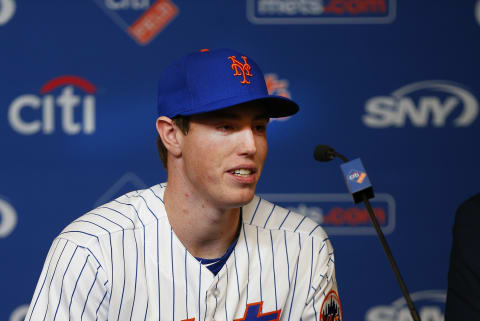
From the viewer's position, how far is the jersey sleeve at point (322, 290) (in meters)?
1.38

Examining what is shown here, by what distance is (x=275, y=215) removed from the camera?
1.50 m

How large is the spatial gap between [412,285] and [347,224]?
34cm

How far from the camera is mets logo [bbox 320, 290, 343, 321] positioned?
1.38 metres

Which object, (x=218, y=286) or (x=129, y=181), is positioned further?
(x=129, y=181)

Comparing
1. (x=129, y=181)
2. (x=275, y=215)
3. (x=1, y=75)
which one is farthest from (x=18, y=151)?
(x=275, y=215)

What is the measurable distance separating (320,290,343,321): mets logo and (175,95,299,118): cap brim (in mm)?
441

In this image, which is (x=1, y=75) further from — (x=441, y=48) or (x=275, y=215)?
(x=441, y=48)

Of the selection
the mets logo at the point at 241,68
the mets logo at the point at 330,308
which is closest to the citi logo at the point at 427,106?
the mets logo at the point at 330,308

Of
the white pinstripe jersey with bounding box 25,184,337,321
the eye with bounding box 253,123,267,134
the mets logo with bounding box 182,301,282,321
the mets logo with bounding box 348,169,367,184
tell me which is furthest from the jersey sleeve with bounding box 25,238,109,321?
the mets logo with bounding box 348,169,367,184

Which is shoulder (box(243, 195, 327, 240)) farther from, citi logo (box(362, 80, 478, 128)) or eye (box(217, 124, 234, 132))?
→ citi logo (box(362, 80, 478, 128))

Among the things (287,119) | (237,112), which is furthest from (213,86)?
(287,119)

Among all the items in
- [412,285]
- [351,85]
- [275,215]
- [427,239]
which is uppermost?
[351,85]

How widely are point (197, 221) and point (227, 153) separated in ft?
0.62

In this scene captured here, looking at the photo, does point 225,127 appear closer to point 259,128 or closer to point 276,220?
point 259,128
